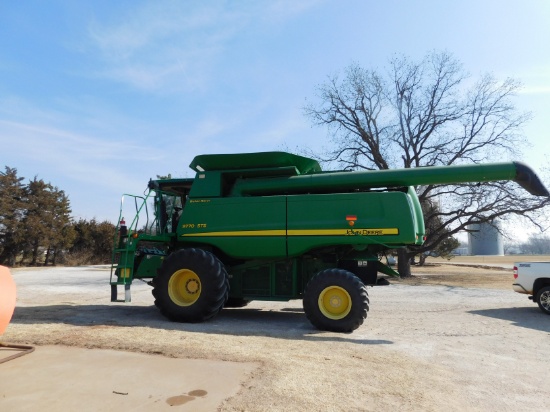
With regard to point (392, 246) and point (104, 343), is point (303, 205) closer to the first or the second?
point (392, 246)

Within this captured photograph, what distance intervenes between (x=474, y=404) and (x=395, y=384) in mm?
773

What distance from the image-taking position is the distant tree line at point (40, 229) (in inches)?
1187

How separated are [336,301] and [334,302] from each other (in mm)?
43

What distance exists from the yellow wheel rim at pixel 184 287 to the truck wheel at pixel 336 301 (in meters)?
2.46

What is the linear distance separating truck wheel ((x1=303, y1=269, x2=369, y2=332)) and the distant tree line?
96.4 feet

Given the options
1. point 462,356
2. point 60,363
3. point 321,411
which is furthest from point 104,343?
point 462,356

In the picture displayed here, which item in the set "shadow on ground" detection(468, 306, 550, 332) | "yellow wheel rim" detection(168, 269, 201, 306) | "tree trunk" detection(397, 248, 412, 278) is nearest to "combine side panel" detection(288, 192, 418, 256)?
"yellow wheel rim" detection(168, 269, 201, 306)

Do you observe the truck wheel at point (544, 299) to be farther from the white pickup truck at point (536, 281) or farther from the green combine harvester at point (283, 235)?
the green combine harvester at point (283, 235)

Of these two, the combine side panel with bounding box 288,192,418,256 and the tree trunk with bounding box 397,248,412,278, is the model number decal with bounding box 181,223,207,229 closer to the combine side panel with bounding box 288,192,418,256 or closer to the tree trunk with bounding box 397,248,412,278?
the combine side panel with bounding box 288,192,418,256

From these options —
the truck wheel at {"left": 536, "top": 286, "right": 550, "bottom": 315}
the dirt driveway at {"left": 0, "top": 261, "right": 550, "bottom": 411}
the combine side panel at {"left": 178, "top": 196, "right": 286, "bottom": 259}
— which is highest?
the combine side panel at {"left": 178, "top": 196, "right": 286, "bottom": 259}

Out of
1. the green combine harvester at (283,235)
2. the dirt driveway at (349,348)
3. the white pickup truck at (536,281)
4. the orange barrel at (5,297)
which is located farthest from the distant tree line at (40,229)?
the white pickup truck at (536,281)

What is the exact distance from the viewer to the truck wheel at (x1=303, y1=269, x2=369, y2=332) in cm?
771

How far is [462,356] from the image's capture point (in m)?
6.06

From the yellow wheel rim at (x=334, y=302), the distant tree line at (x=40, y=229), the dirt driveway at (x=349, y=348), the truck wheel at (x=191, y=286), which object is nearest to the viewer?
the dirt driveway at (x=349, y=348)
